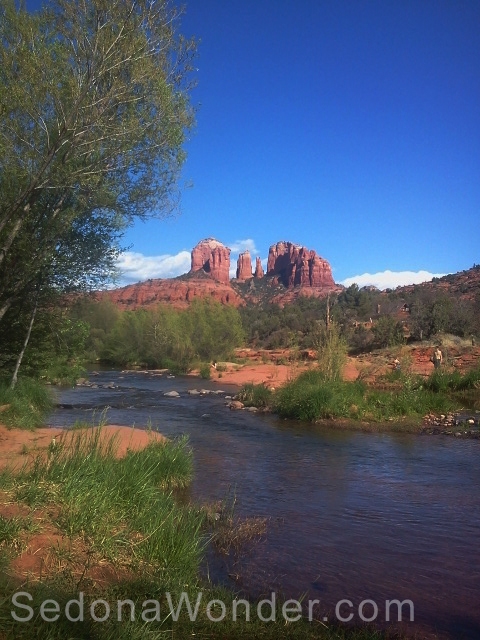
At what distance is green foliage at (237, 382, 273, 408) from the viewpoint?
20547 millimetres

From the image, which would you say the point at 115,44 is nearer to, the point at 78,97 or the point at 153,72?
the point at 153,72

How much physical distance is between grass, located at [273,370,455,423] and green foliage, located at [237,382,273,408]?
4.55ft

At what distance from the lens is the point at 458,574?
6105mm

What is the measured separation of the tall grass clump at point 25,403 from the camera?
12.1 metres

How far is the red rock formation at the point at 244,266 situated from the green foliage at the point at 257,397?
118m

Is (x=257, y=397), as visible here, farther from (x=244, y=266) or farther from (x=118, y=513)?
(x=244, y=266)

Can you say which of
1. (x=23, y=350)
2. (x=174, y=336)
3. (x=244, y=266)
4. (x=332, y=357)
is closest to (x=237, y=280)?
(x=244, y=266)

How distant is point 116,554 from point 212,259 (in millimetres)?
135072

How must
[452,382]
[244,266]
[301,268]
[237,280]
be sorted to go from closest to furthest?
[452,382] → [301,268] → [237,280] → [244,266]

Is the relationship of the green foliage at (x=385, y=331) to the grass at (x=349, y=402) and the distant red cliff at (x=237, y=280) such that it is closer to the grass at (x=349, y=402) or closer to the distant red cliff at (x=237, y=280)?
the grass at (x=349, y=402)

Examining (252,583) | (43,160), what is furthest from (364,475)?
(43,160)

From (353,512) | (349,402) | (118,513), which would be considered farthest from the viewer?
(349,402)

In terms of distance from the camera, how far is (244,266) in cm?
14262

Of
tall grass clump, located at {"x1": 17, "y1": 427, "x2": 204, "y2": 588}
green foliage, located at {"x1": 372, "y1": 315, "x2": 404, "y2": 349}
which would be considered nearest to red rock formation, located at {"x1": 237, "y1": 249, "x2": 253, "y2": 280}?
green foliage, located at {"x1": 372, "y1": 315, "x2": 404, "y2": 349}
